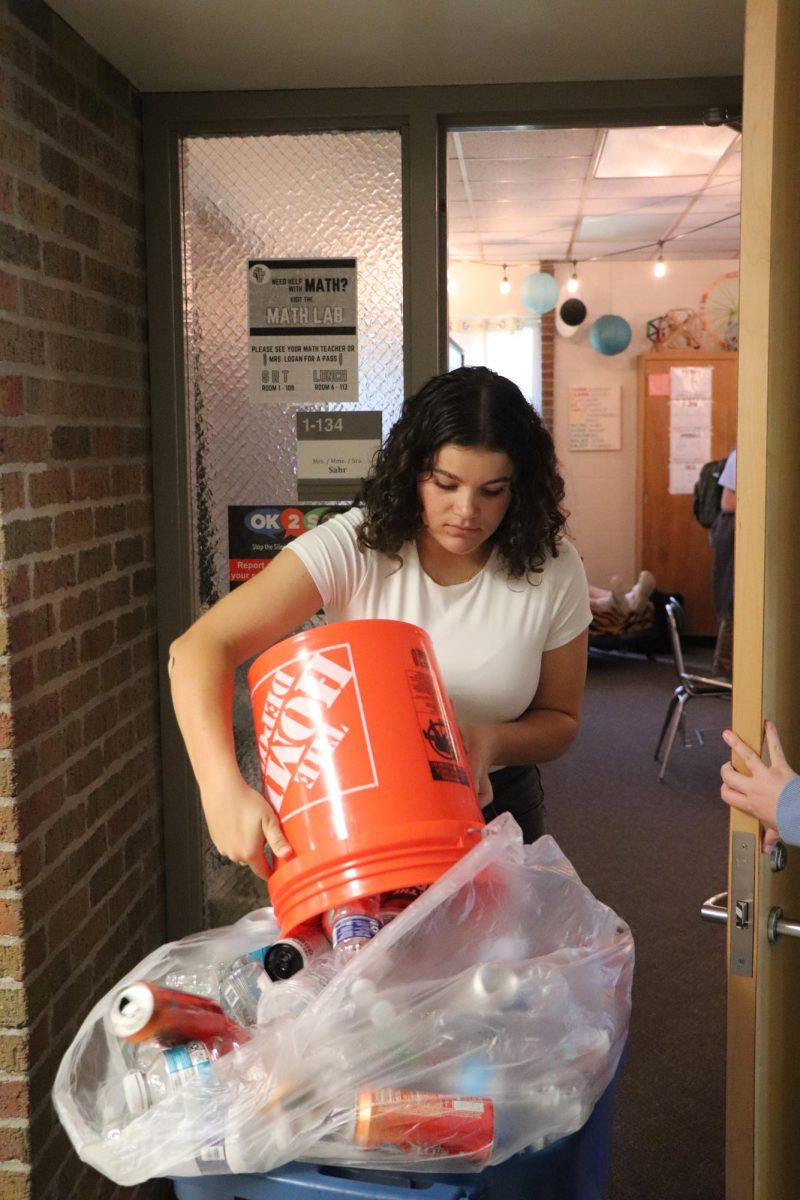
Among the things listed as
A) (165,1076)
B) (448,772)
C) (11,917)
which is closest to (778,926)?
(448,772)

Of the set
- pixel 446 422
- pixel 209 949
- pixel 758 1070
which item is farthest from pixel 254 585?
pixel 758 1070

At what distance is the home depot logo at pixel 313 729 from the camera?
1093 mm

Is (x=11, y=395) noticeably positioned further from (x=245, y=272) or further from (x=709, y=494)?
(x=709, y=494)

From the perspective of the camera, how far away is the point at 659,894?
3.90 m

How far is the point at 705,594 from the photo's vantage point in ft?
26.6

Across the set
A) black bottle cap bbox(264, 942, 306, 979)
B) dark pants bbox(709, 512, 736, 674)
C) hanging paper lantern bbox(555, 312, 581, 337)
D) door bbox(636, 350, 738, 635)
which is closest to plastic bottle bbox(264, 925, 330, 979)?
black bottle cap bbox(264, 942, 306, 979)

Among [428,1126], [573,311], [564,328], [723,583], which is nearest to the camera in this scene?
[428,1126]

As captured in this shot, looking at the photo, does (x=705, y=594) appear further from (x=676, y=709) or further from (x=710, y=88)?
(x=710, y=88)

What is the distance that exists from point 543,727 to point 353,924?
24.3 inches

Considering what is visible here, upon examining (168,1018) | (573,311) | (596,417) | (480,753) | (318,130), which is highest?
(573,311)

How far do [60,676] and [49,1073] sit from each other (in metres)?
0.64

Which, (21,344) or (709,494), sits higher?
(21,344)

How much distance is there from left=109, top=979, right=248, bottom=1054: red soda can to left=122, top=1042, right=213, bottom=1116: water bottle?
0.05 ft

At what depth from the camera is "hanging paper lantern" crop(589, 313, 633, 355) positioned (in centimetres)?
795
